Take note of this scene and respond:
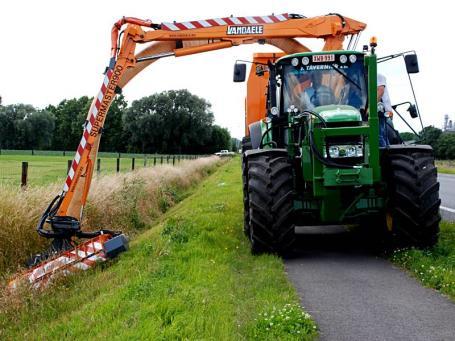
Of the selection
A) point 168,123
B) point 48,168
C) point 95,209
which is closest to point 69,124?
point 168,123

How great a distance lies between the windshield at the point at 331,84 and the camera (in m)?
7.78

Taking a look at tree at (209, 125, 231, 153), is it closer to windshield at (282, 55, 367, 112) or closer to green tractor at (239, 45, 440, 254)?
windshield at (282, 55, 367, 112)

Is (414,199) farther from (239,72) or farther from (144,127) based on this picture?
(144,127)

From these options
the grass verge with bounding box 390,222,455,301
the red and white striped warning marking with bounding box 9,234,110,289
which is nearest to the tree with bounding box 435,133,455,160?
the grass verge with bounding box 390,222,455,301

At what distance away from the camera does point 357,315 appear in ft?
15.6

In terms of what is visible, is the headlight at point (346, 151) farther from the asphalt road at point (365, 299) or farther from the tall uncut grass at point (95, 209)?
the tall uncut grass at point (95, 209)

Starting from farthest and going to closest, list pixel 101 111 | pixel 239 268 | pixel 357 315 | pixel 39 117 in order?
1. pixel 39 117
2. pixel 101 111
3. pixel 239 268
4. pixel 357 315

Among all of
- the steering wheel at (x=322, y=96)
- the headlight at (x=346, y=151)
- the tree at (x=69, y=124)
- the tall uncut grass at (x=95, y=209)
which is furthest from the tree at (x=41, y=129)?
the headlight at (x=346, y=151)

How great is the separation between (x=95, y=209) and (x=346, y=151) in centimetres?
557

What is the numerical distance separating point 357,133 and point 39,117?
8952 centimetres

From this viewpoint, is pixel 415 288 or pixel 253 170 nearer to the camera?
pixel 415 288

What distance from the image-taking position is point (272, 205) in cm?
693

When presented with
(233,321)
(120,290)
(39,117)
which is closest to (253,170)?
(120,290)

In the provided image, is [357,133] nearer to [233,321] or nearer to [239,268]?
[239,268]
